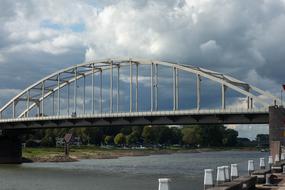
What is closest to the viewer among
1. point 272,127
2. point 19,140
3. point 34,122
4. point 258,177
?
point 258,177

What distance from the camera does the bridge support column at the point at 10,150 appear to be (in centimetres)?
9450

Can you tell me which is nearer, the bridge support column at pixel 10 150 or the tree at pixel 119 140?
the bridge support column at pixel 10 150

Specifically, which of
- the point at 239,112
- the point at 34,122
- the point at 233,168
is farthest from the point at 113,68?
the point at 233,168

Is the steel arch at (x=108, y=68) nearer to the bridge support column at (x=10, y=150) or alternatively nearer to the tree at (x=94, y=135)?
the bridge support column at (x=10, y=150)

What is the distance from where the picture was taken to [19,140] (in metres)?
98.1

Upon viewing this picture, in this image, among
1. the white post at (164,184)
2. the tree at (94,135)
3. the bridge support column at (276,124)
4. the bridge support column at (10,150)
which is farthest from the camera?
the tree at (94,135)

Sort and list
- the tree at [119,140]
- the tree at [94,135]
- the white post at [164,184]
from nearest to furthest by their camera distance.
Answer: the white post at [164,184]
the tree at [94,135]
the tree at [119,140]

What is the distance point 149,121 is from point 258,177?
4329 centimetres

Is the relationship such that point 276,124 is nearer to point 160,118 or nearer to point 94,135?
point 160,118

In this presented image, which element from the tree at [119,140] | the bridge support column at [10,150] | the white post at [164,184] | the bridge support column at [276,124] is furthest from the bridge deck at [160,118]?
the tree at [119,140]

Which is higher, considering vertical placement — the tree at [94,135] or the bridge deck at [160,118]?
the bridge deck at [160,118]

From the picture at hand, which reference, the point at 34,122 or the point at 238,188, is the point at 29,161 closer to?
the point at 34,122

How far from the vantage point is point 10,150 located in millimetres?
95438

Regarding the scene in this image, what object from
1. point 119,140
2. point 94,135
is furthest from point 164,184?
point 119,140
